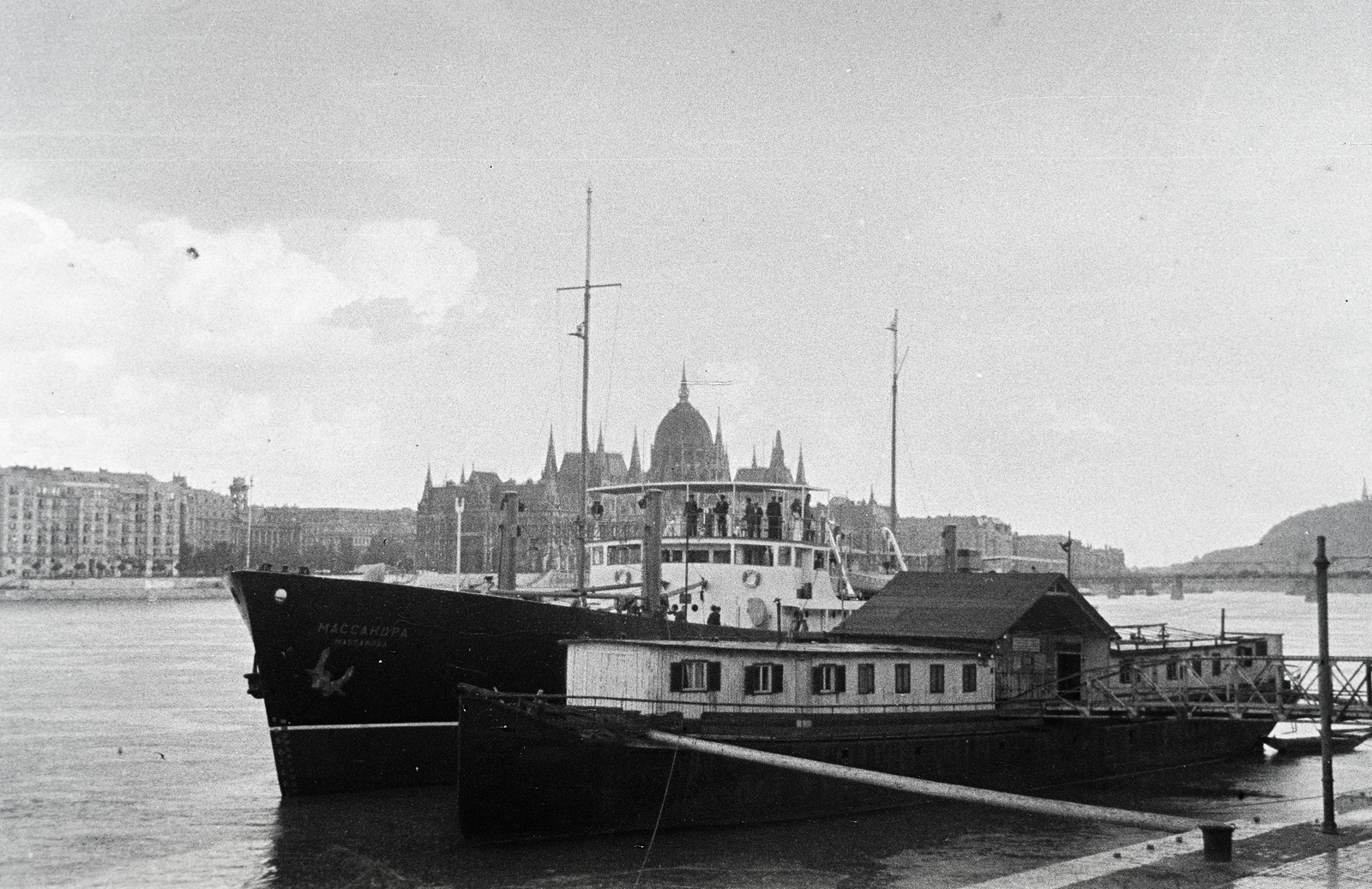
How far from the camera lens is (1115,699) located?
32156 millimetres

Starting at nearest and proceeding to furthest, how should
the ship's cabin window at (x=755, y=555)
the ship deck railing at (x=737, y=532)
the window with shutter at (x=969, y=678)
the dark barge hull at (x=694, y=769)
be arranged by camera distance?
1. the dark barge hull at (x=694, y=769)
2. the window with shutter at (x=969, y=678)
3. the ship deck railing at (x=737, y=532)
4. the ship's cabin window at (x=755, y=555)

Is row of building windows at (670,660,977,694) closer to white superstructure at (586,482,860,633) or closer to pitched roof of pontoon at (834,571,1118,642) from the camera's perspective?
pitched roof of pontoon at (834,571,1118,642)

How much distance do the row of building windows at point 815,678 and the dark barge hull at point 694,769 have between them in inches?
30.8

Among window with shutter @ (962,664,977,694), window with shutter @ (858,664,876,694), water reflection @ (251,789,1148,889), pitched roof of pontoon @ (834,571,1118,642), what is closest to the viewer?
water reflection @ (251,789,1148,889)

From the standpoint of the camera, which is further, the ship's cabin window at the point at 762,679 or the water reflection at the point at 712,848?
the ship's cabin window at the point at 762,679

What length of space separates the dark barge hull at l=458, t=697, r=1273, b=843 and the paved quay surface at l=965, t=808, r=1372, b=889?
22.5 feet

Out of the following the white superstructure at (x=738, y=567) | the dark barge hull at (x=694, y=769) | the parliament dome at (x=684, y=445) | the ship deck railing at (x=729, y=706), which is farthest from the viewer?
the parliament dome at (x=684, y=445)

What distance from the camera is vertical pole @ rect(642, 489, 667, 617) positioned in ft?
112

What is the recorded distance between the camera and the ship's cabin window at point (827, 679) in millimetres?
28828

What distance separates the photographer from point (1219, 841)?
19844 mm

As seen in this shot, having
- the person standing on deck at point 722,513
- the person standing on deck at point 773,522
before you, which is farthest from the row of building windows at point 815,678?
the person standing on deck at point 722,513

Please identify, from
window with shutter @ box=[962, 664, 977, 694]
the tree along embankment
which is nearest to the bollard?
window with shutter @ box=[962, 664, 977, 694]

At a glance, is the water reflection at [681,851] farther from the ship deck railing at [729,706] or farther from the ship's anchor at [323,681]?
the ship's anchor at [323,681]

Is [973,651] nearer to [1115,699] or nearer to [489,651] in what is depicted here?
[1115,699]
